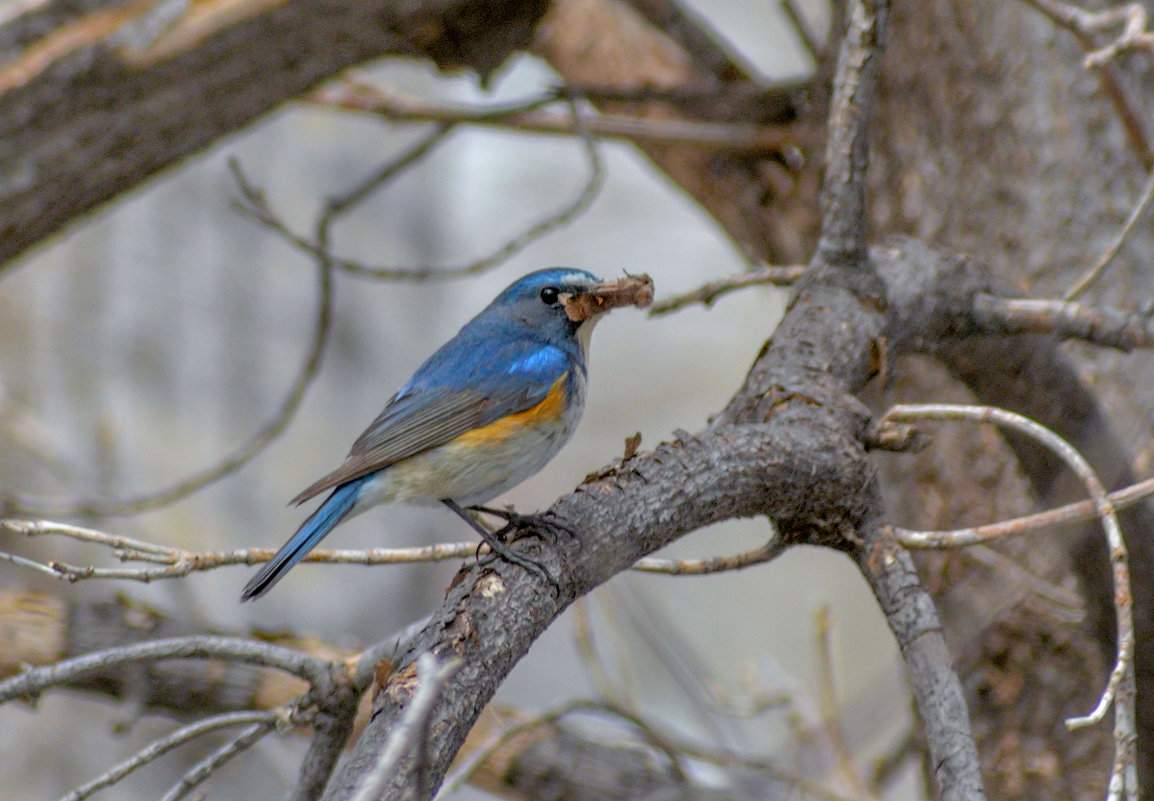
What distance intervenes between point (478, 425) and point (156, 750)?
4.22ft

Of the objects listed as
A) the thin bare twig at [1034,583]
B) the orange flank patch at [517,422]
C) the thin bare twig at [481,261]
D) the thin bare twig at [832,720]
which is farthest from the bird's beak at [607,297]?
the thin bare twig at [832,720]

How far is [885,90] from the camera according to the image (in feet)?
12.1

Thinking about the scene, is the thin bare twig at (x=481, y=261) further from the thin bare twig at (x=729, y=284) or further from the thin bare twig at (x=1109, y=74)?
the thin bare twig at (x=1109, y=74)

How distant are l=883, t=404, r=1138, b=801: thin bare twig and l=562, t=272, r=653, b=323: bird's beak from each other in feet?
2.41

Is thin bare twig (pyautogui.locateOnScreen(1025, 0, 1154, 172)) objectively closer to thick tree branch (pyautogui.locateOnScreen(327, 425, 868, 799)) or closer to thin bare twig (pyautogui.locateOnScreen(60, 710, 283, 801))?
thick tree branch (pyautogui.locateOnScreen(327, 425, 868, 799))

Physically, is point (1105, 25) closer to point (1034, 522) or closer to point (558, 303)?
point (1034, 522)

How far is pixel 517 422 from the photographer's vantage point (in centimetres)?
283

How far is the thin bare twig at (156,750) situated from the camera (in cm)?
168

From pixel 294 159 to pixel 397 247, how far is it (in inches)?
44.9

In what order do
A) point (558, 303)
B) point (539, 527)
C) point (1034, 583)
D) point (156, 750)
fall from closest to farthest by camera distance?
point (156, 750) → point (539, 527) → point (1034, 583) → point (558, 303)

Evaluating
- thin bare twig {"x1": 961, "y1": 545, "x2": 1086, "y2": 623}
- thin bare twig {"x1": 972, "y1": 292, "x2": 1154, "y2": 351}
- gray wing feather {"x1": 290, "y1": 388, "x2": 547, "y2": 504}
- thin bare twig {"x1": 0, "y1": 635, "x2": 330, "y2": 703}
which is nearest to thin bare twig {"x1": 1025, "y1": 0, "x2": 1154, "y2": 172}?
thin bare twig {"x1": 972, "y1": 292, "x2": 1154, "y2": 351}

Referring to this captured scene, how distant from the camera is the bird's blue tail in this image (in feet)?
7.50

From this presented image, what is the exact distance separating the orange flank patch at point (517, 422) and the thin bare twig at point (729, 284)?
38cm

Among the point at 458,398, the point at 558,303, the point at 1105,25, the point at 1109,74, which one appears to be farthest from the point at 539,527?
the point at 1109,74
